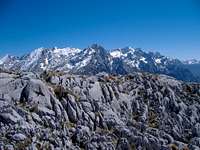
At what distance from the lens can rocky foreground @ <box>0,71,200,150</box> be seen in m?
77.6

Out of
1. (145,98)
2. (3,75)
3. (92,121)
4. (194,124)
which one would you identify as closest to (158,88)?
(145,98)

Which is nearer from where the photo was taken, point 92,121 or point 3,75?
point 92,121

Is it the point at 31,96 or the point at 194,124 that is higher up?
the point at 31,96

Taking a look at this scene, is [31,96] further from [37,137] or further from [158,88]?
[158,88]

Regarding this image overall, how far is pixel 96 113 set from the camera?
9206 centimetres

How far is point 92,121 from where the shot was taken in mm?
90062

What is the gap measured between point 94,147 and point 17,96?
21.0m

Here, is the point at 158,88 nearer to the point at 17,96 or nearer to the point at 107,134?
the point at 107,134

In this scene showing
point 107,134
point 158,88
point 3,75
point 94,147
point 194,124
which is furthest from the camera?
point 158,88

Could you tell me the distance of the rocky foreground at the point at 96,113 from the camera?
77.6 m

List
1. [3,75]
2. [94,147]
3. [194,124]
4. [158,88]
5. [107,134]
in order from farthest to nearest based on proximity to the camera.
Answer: [158,88] → [194,124] → [3,75] → [107,134] → [94,147]

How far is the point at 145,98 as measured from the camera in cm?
10762

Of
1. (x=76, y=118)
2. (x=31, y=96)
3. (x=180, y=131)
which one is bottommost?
(x=180, y=131)

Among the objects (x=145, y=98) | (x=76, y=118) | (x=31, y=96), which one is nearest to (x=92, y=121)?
(x=76, y=118)
